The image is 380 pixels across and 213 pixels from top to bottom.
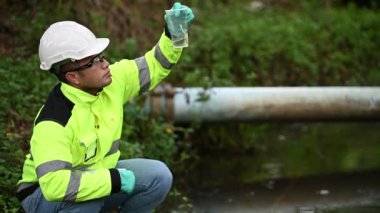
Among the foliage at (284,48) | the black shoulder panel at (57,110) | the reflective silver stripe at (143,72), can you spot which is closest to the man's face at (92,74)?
the black shoulder panel at (57,110)

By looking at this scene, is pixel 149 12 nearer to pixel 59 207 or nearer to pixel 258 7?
pixel 258 7

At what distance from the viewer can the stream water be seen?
5230 mm

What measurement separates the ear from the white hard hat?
0.10 meters

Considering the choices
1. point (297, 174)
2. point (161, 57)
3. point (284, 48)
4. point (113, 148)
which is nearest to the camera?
point (113, 148)

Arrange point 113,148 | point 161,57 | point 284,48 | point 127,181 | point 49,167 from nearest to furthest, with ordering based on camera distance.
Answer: point 49,167 < point 127,181 < point 113,148 < point 161,57 < point 284,48

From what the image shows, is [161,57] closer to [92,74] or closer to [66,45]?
[92,74]

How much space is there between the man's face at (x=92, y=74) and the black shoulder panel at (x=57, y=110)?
0.37 feet

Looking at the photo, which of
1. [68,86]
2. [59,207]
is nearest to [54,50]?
[68,86]

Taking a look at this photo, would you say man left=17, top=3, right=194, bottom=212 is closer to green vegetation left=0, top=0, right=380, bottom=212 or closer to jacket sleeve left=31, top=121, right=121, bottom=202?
jacket sleeve left=31, top=121, right=121, bottom=202

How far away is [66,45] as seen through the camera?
3.70m

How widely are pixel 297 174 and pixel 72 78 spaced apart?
8.98 feet

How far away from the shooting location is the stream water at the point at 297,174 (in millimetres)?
5230

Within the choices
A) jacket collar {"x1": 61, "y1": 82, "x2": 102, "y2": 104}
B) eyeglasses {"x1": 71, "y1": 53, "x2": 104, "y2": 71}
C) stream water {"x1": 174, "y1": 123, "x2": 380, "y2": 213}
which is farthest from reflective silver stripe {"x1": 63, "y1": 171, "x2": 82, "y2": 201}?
stream water {"x1": 174, "y1": 123, "x2": 380, "y2": 213}

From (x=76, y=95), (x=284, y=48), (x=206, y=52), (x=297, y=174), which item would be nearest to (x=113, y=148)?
(x=76, y=95)
